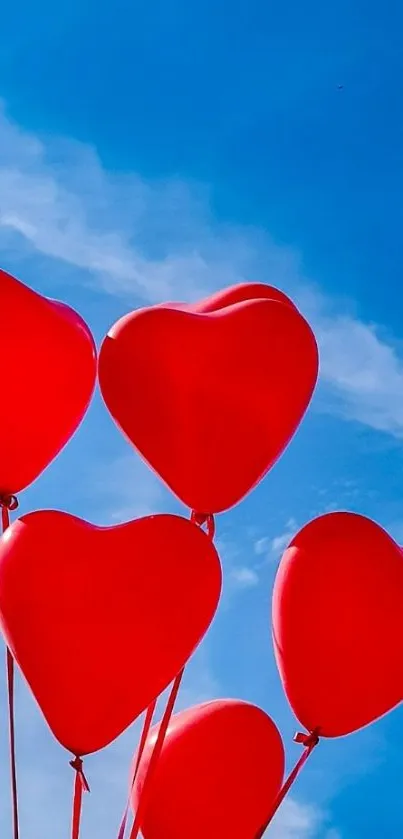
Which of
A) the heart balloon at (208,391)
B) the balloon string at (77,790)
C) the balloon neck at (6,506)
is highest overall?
the heart balloon at (208,391)

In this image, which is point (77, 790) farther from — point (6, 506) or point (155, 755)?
point (6, 506)

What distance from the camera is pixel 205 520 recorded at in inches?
167

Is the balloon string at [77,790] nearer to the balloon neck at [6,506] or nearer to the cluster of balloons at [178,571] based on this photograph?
the cluster of balloons at [178,571]

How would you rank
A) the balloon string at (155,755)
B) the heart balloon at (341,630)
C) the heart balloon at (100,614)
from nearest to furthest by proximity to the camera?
1. the heart balloon at (100,614)
2. the heart balloon at (341,630)
3. the balloon string at (155,755)

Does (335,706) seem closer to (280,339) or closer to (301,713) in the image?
(301,713)

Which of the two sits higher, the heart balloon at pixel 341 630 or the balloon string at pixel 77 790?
the heart balloon at pixel 341 630

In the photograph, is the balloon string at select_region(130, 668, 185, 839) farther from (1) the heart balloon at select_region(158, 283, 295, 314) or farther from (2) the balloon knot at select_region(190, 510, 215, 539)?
(1) the heart balloon at select_region(158, 283, 295, 314)

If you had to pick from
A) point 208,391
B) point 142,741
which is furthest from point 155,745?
point 208,391

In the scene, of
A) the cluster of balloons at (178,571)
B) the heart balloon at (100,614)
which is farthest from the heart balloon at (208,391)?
the heart balloon at (100,614)

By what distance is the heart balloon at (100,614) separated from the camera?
12.3 feet

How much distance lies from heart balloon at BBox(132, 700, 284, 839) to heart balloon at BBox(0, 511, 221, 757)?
537 millimetres

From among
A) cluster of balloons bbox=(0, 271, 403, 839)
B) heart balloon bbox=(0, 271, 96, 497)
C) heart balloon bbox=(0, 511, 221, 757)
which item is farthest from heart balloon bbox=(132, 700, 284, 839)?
heart balloon bbox=(0, 271, 96, 497)

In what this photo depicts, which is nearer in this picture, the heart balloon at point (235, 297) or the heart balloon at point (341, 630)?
the heart balloon at point (341, 630)

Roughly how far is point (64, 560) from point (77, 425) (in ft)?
2.34
